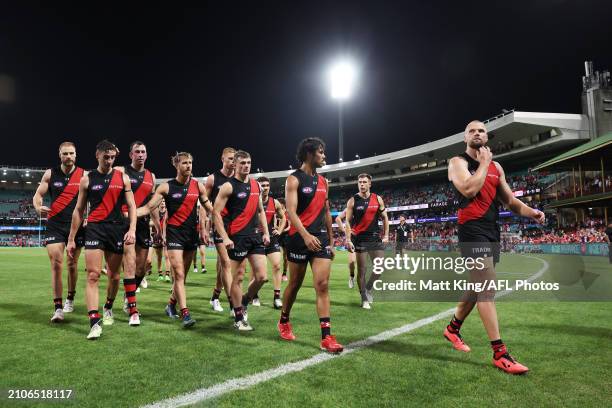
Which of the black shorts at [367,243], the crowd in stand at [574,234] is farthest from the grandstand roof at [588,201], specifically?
the black shorts at [367,243]

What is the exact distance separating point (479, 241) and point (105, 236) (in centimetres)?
477

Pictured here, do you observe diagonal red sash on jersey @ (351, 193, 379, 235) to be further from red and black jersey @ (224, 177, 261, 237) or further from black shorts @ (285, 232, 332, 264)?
black shorts @ (285, 232, 332, 264)

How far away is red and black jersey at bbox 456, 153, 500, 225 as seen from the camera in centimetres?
440

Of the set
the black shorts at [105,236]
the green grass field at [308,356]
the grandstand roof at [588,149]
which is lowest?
the green grass field at [308,356]

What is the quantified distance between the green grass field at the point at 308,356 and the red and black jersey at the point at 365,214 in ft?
6.43

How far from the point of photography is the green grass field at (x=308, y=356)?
3.27 metres

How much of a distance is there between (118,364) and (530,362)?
4.19 metres

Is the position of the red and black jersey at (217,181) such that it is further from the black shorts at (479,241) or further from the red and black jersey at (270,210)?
the black shorts at (479,241)

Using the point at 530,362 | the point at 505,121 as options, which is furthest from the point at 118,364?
the point at 505,121

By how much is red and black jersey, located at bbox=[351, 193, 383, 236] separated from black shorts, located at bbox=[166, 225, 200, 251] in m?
3.62

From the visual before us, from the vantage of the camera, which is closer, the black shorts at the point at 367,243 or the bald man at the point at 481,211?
the bald man at the point at 481,211

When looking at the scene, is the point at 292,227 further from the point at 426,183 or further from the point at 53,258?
the point at 426,183

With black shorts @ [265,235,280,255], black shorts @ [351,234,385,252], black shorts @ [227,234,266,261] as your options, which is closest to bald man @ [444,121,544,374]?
black shorts @ [227,234,266,261]

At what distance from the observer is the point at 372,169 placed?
204ft
